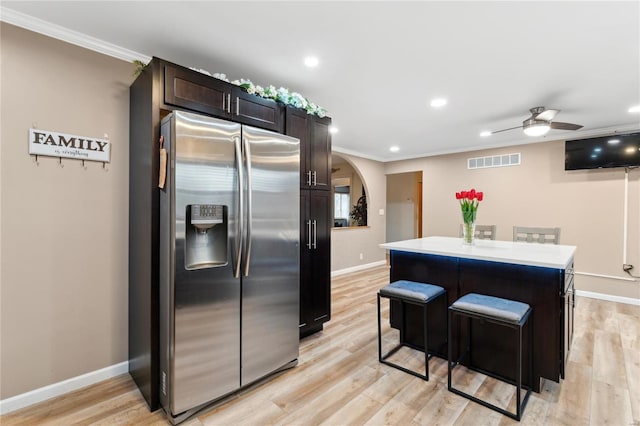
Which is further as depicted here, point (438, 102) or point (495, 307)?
point (438, 102)

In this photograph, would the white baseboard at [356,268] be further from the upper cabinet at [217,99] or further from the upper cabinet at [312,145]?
the upper cabinet at [217,99]

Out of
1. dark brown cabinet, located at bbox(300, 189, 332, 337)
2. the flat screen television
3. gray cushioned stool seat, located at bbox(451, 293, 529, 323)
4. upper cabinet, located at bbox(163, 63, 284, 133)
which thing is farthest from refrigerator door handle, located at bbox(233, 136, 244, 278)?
the flat screen television

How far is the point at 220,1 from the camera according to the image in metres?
1.73

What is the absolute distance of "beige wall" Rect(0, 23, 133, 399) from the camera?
1.86m

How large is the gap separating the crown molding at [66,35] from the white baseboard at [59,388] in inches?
95.9

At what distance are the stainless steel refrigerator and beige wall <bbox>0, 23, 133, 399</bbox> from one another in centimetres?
68

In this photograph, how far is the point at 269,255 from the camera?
7.33ft

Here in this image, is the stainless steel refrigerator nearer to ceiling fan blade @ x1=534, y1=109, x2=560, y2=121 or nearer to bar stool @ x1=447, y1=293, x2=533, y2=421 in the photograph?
bar stool @ x1=447, y1=293, x2=533, y2=421

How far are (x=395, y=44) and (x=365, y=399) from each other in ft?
8.68

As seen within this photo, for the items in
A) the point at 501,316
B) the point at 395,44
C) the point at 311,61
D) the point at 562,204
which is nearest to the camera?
the point at 501,316

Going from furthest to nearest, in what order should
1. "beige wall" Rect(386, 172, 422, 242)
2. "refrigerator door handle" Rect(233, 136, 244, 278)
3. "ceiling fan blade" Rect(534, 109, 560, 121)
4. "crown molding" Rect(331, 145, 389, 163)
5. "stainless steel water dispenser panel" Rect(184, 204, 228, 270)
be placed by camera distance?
"beige wall" Rect(386, 172, 422, 242) → "crown molding" Rect(331, 145, 389, 163) → "ceiling fan blade" Rect(534, 109, 560, 121) → "refrigerator door handle" Rect(233, 136, 244, 278) → "stainless steel water dispenser panel" Rect(184, 204, 228, 270)

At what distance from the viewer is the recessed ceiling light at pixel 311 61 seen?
93.7 inches

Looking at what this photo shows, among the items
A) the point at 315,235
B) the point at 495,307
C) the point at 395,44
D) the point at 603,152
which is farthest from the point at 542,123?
the point at 315,235

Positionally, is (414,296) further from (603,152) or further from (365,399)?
(603,152)
